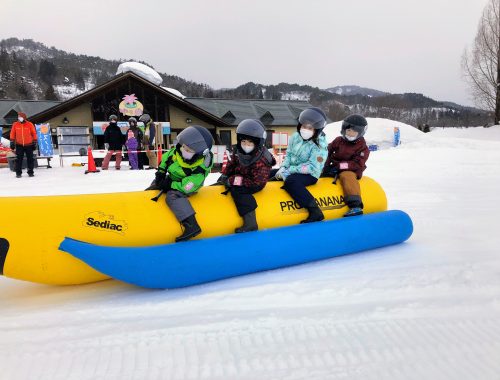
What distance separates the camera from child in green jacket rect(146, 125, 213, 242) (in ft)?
10.1

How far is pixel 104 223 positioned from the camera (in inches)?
114

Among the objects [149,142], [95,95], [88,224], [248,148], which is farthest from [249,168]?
[95,95]

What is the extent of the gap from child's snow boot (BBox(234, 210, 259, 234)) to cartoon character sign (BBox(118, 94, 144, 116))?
59.0ft

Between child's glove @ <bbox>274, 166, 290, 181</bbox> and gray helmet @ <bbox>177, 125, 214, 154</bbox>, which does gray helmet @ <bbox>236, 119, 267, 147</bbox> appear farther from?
child's glove @ <bbox>274, 166, 290, 181</bbox>

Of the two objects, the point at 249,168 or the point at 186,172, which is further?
the point at 249,168

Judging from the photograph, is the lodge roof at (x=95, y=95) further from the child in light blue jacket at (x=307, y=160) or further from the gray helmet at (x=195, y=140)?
the gray helmet at (x=195, y=140)

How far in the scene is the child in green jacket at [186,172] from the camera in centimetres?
306

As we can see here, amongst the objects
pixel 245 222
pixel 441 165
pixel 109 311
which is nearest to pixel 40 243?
pixel 109 311

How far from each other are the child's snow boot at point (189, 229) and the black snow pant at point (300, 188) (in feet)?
3.87

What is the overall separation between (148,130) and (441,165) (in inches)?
371

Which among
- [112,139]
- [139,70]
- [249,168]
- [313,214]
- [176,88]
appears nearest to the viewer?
[249,168]

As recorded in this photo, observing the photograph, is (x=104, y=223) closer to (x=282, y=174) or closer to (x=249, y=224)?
(x=249, y=224)

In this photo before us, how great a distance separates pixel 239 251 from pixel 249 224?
345 millimetres

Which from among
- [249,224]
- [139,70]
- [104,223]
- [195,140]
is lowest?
[249,224]
